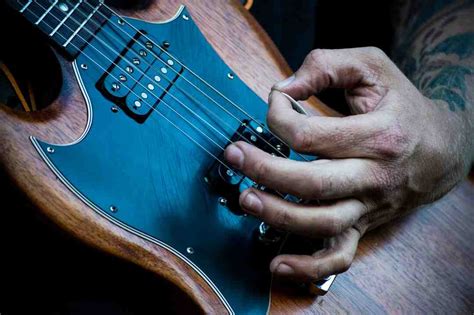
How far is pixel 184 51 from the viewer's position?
0.77 m

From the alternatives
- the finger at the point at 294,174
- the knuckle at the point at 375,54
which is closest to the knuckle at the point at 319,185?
the finger at the point at 294,174

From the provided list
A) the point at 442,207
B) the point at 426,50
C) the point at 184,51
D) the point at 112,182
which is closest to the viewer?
the point at 112,182

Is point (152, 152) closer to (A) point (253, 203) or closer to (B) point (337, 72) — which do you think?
(A) point (253, 203)

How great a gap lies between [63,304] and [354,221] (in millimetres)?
533

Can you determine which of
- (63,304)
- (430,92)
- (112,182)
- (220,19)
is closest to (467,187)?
(430,92)

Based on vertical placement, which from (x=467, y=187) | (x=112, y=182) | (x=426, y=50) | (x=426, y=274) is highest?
(x=426, y=50)

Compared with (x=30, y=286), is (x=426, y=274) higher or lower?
higher

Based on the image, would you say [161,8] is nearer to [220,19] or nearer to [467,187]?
[220,19]

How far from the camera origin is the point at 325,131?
638mm

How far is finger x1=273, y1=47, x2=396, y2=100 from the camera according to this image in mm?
706

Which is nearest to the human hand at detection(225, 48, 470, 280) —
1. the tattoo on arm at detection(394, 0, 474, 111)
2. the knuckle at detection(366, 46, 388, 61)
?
the knuckle at detection(366, 46, 388, 61)

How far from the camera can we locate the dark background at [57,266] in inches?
26.8

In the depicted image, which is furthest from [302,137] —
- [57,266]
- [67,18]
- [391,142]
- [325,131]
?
[57,266]

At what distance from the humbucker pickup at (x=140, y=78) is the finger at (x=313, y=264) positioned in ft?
0.96
